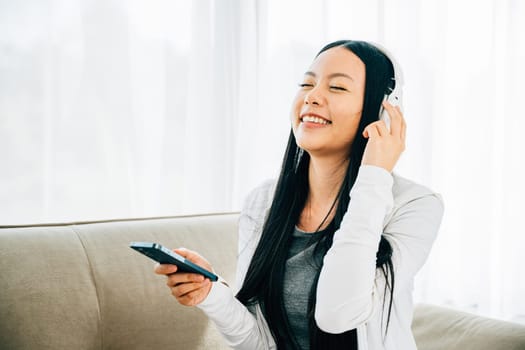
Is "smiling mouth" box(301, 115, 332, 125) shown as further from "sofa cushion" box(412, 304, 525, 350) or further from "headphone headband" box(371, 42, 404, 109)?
"sofa cushion" box(412, 304, 525, 350)

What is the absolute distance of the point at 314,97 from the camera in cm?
126

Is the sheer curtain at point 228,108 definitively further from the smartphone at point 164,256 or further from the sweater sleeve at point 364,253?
the sweater sleeve at point 364,253

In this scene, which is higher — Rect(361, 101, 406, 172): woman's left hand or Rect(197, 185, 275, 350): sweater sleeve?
Rect(361, 101, 406, 172): woman's left hand

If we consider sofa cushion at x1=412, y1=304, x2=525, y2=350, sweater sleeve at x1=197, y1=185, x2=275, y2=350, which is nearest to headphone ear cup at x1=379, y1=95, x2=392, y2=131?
sweater sleeve at x1=197, y1=185, x2=275, y2=350

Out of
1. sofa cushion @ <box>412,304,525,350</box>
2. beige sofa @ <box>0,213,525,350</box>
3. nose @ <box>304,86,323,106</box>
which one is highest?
nose @ <box>304,86,323,106</box>

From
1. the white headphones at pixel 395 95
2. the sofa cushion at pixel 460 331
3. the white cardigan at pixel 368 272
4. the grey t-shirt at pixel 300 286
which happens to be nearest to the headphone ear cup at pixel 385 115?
the white headphones at pixel 395 95

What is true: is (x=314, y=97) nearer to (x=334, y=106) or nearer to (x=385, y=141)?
(x=334, y=106)

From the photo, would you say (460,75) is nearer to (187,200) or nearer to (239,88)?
(239,88)

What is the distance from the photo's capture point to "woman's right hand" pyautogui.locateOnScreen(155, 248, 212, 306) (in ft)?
3.40

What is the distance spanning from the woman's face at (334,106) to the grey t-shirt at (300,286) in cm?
22

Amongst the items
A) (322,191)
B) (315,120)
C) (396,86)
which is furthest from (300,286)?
(396,86)

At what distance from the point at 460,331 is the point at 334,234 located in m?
0.49

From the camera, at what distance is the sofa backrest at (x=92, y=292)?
1.20 meters

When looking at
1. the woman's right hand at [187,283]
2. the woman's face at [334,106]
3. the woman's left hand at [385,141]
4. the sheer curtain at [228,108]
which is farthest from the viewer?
the sheer curtain at [228,108]
